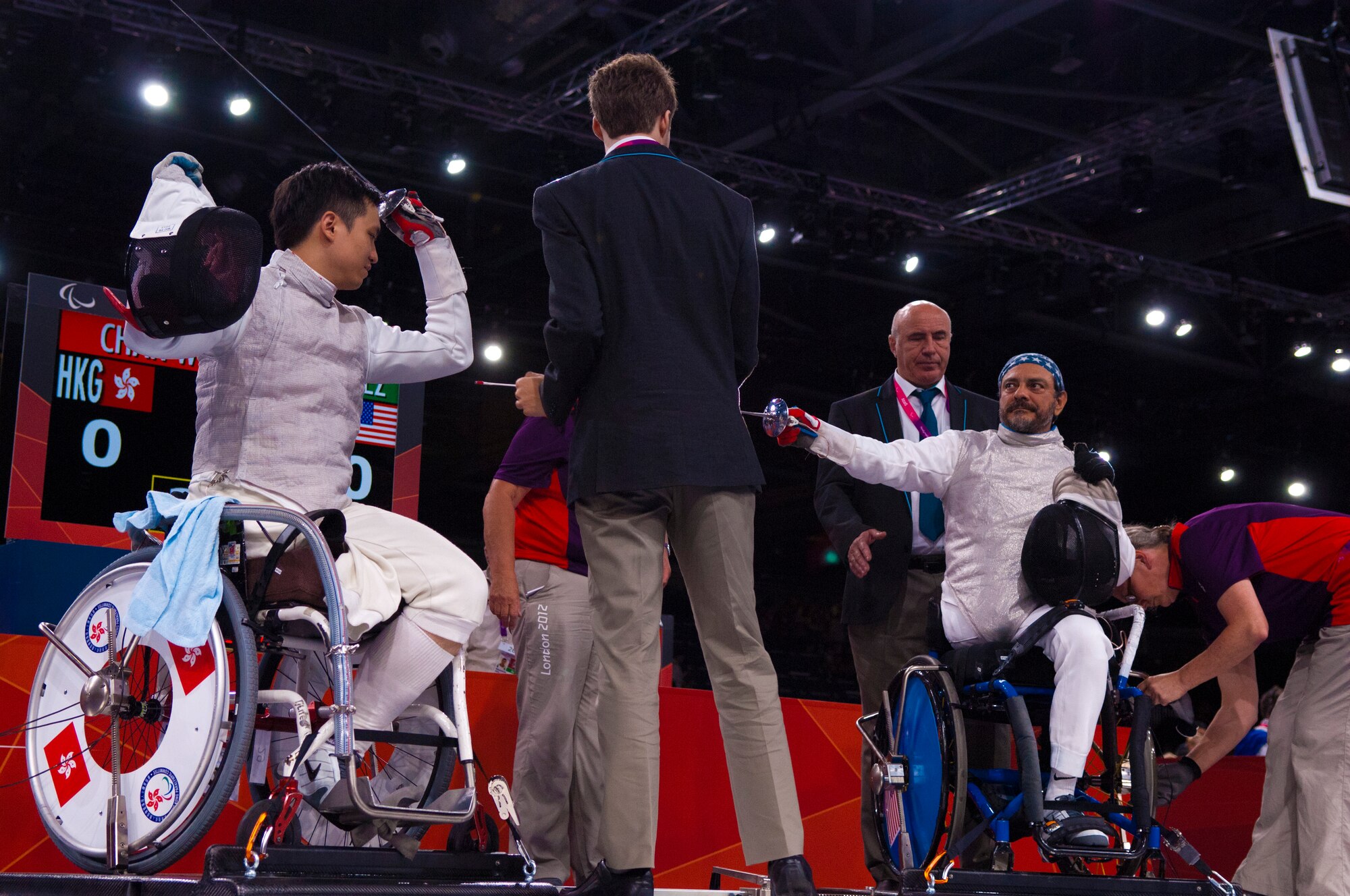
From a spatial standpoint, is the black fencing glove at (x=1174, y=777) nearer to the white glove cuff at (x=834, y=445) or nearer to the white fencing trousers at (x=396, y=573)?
the white glove cuff at (x=834, y=445)

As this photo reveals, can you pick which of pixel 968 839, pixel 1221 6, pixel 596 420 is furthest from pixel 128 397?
pixel 1221 6

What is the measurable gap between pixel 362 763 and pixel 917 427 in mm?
2020

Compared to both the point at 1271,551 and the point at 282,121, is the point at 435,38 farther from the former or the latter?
the point at 1271,551

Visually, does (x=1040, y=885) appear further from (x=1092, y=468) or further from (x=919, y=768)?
(x=1092, y=468)

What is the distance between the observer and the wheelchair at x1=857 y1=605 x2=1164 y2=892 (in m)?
2.76

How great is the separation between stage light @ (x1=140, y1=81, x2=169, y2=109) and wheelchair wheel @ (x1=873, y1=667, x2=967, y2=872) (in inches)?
230

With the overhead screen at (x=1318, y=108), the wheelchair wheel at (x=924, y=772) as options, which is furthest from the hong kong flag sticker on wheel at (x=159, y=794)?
the overhead screen at (x=1318, y=108)

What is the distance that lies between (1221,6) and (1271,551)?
504 cm

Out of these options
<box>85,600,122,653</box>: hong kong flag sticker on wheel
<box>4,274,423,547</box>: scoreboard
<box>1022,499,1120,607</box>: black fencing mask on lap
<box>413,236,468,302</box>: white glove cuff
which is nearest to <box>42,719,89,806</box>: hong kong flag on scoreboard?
<box>85,600,122,653</box>: hong kong flag sticker on wheel

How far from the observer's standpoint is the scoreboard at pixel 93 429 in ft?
17.2

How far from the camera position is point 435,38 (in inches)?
293

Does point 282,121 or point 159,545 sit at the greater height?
point 282,121

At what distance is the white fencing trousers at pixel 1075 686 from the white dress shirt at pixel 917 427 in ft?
2.24

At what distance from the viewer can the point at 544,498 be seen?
3496mm
